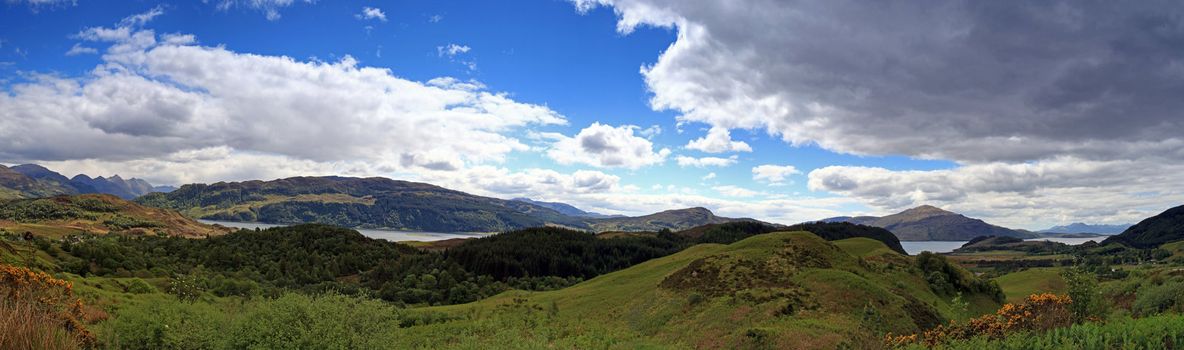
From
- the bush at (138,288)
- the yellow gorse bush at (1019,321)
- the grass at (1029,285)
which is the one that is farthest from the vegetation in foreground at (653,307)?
the grass at (1029,285)

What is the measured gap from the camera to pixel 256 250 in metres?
166

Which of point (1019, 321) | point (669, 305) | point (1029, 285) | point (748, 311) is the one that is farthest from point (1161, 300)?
point (1029, 285)

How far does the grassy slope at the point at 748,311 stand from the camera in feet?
112

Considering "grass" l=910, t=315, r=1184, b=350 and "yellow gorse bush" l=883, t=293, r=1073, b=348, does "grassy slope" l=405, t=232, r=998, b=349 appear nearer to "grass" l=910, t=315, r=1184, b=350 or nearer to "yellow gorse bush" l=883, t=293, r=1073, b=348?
"yellow gorse bush" l=883, t=293, r=1073, b=348

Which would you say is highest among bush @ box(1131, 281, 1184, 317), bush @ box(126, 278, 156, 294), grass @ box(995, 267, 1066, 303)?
bush @ box(1131, 281, 1184, 317)

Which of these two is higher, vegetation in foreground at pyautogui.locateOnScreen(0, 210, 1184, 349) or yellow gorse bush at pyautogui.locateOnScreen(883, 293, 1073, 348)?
yellow gorse bush at pyautogui.locateOnScreen(883, 293, 1073, 348)

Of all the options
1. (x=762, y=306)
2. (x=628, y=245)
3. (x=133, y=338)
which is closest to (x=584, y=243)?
(x=628, y=245)

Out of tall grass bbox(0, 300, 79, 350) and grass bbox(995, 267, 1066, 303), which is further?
grass bbox(995, 267, 1066, 303)

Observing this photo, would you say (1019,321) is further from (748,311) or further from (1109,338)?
(748,311)

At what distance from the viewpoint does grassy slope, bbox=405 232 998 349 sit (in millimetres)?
34125

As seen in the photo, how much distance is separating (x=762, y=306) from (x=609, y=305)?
72.4 ft

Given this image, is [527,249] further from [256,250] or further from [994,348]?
[994,348]

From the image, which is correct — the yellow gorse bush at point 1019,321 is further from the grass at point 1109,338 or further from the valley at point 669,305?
the grass at point 1109,338

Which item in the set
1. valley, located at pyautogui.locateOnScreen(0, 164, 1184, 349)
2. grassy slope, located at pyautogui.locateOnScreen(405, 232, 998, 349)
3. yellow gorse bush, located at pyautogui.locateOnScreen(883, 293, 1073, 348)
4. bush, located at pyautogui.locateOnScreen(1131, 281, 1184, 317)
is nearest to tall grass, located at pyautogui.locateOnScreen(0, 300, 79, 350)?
valley, located at pyautogui.locateOnScreen(0, 164, 1184, 349)
